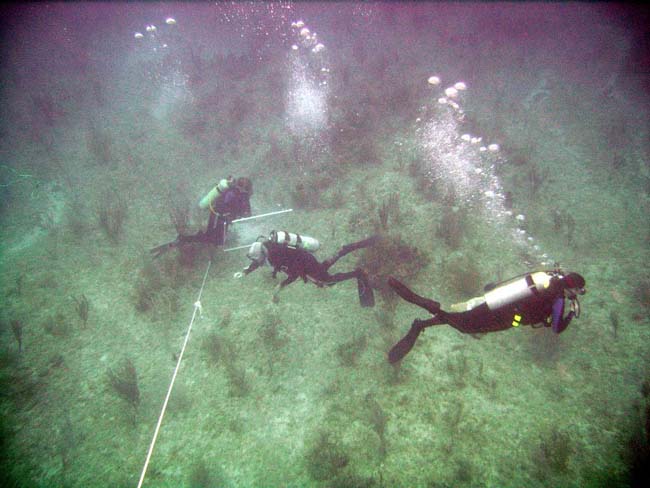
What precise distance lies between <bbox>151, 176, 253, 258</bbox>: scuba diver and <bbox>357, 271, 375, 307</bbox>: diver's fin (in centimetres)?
313

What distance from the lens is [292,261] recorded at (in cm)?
533

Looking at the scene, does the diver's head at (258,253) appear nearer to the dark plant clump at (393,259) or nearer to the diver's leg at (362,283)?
the diver's leg at (362,283)

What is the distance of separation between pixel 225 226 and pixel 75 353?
384 cm

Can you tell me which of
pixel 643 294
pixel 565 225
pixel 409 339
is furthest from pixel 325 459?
pixel 565 225

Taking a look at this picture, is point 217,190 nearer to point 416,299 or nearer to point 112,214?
point 112,214

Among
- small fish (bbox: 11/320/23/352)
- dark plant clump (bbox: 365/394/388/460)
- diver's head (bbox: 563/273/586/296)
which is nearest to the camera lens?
diver's head (bbox: 563/273/586/296)

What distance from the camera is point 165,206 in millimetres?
9180

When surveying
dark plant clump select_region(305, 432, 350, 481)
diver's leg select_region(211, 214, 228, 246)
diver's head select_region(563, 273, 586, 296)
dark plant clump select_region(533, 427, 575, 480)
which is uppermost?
diver's leg select_region(211, 214, 228, 246)

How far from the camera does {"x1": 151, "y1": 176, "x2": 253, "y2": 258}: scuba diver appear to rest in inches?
257

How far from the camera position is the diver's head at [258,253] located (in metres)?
5.03

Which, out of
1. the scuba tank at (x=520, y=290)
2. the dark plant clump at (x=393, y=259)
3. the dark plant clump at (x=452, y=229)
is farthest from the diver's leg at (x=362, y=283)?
the dark plant clump at (x=452, y=229)

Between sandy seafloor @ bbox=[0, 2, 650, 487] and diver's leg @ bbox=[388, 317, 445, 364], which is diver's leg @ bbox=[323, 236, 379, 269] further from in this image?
diver's leg @ bbox=[388, 317, 445, 364]

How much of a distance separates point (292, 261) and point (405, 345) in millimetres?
2458

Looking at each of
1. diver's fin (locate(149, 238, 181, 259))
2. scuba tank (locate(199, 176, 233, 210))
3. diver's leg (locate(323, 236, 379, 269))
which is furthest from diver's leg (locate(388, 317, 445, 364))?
diver's fin (locate(149, 238, 181, 259))
